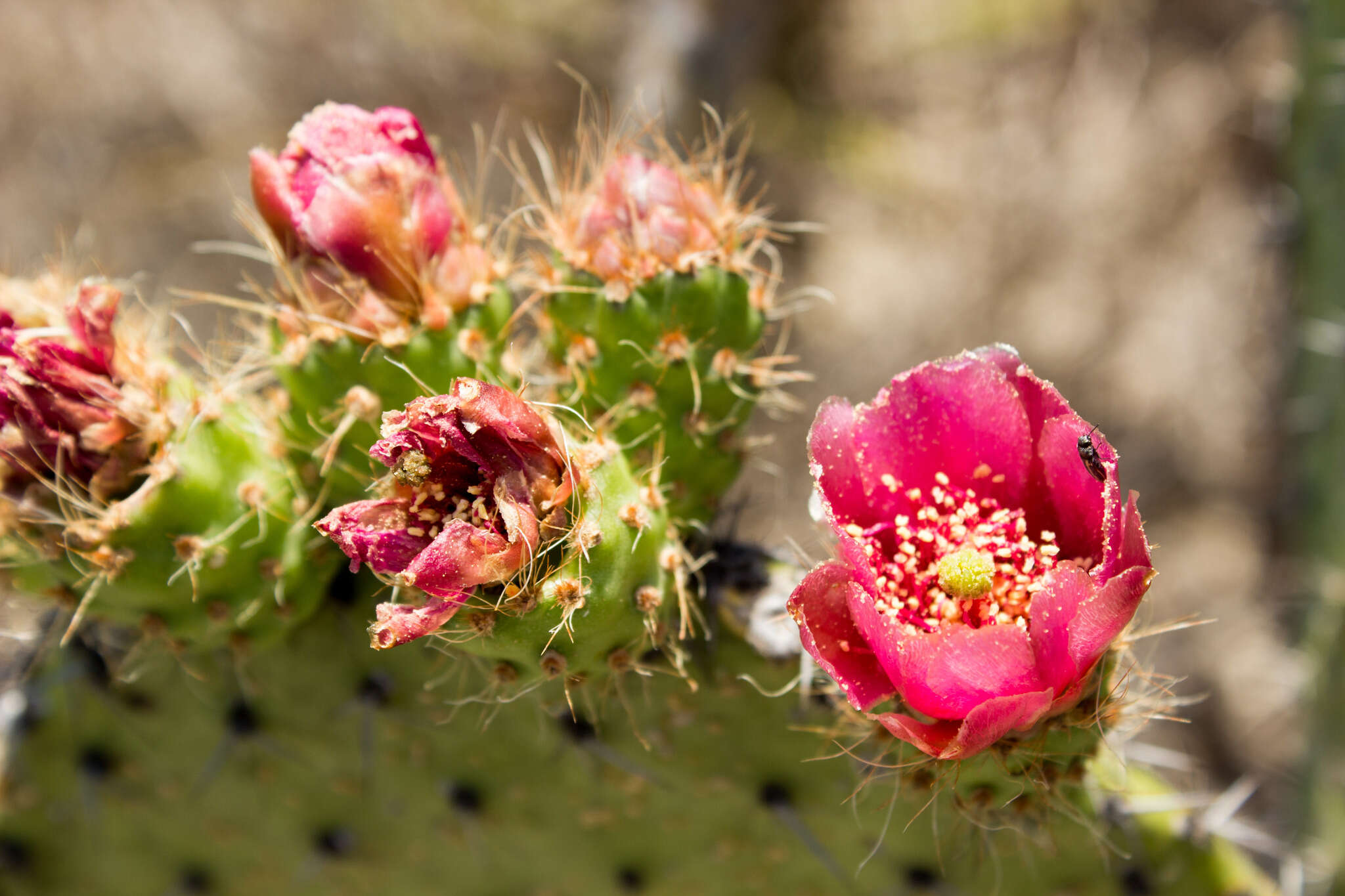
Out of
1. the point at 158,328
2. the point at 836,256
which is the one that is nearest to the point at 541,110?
the point at 836,256

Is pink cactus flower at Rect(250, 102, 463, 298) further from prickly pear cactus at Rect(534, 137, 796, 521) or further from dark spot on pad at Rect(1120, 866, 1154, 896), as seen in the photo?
dark spot on pad at Rect(1120, 866, 1154, 896)

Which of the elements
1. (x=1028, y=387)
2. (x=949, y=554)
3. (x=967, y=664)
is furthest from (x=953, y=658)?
(x=1028, y=387)

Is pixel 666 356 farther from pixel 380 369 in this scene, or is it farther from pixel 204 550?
pixel 204 550

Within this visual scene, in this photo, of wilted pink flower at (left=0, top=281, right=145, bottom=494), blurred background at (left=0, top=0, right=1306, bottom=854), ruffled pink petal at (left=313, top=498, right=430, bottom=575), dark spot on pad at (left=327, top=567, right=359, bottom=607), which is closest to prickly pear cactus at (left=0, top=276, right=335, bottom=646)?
wilted pink flower at (left=0, top=281, right=145, bottom=494)

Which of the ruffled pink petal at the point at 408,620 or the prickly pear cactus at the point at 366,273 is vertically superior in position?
the prickly pear cactus at the point at 366,273

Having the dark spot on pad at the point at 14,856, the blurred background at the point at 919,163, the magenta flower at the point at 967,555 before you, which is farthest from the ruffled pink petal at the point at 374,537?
the blurred background at the point at 919,163

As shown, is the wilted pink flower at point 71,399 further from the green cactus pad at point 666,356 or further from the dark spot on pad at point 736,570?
the dark spot on pad at point 736,570
